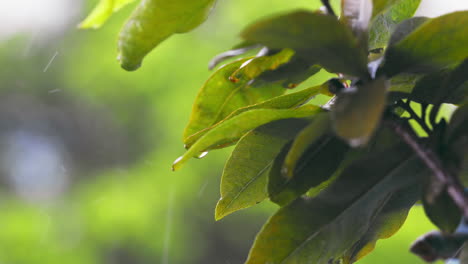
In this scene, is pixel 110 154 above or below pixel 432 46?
below

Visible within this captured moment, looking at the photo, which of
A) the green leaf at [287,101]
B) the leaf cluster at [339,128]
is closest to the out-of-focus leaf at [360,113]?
the leaf cluster at [339,128]

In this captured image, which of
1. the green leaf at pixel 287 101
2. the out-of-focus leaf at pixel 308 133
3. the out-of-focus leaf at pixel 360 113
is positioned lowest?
the green leaf at pixel 287 101

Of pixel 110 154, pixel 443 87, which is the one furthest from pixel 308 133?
pixel 110 154

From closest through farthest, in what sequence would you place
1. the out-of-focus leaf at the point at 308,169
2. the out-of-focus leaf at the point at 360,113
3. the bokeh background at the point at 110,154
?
the out-of-focus leaf at the point at 360,113 < the out-of-focus leaf at the point at 308,169 < the bokeh background at the point at 110,154

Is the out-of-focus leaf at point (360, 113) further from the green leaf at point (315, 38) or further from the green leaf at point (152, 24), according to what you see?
the green leaf at point (152, 24)

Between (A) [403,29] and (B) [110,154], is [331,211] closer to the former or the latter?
(A) [403,29]

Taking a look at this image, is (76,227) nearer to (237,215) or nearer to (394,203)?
(237,215)

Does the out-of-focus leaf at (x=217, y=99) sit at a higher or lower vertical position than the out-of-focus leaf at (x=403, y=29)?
lower
